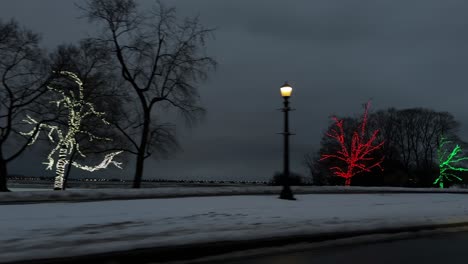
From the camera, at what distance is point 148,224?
11.4 meters

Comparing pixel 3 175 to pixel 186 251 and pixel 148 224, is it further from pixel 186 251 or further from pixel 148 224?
pixel 186 251

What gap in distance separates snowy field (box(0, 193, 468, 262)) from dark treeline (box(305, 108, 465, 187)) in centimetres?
4939

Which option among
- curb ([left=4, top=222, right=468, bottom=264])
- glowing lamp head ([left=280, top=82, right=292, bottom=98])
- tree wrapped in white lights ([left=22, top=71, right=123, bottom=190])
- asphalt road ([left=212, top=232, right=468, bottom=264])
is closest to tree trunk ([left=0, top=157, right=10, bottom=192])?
tree wrapped in white lights ([left=22, top=71, right=123, bottom=190])

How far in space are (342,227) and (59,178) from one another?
93.2ft

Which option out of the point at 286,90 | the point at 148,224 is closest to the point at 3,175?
the point at 286,90

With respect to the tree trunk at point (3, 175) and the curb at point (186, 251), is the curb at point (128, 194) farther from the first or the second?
the curb at point (186, 251)

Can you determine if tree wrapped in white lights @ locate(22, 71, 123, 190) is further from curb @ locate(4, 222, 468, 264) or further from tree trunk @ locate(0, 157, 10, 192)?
curb @ locate(4, 222, 468, 264)

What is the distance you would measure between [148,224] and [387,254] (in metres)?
5.71

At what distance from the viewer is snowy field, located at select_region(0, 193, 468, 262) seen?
8219mm

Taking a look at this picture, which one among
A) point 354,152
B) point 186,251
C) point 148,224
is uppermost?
point 354,152

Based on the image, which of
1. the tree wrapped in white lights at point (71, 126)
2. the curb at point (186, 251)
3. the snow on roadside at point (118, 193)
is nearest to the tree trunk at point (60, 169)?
the tree wrapped in white lights at point (71, 126)

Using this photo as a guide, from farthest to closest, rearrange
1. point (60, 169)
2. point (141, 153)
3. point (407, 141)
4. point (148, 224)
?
point (407, 141) < point (60, 169) < point (141, 153) < point (148, 224)

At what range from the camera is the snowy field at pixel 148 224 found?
27.0 ft

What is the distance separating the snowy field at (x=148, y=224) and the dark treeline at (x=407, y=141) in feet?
162
